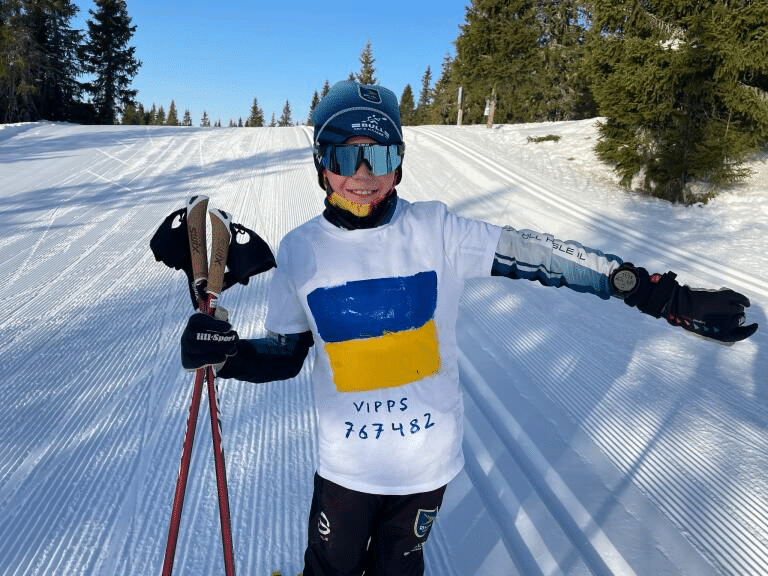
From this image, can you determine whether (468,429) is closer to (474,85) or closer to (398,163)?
(398,163)

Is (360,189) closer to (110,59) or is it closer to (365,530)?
(365,530)

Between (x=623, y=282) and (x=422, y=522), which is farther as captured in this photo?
(x=422, y=522)

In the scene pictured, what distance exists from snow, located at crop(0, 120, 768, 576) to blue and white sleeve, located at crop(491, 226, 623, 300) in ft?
4.94

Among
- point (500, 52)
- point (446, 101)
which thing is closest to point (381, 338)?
point (500, 52)

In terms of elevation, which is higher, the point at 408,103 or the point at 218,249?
the point at 408,103

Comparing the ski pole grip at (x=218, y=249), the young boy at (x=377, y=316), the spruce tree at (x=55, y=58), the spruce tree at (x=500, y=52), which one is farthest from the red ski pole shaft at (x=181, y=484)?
the spruce tree at (x=55, y=58)

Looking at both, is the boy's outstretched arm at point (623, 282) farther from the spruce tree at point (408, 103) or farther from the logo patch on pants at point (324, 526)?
the spruce tree at point (408, 103)

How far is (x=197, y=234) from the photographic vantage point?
1.65 meters

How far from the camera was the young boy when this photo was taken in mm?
1529

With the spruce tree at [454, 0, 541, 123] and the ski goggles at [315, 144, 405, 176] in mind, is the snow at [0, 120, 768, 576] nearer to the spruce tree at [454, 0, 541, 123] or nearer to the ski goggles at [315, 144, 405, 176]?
the ski goggles at [315, 144, 405, 176]

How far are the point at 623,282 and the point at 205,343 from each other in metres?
1.18

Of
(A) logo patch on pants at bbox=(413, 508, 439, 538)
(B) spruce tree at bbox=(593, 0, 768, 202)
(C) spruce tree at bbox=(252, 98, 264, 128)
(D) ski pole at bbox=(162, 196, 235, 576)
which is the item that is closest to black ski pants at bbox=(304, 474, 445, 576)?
(A) logo patch on pants at bbox=(413, 508, 439, 538)

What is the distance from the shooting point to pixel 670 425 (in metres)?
3.45

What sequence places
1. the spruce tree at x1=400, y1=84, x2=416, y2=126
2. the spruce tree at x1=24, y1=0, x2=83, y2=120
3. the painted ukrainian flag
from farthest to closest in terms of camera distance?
the spruce tree at x1=400, y1=84, x2=416, y2=126
the spruce tree at x1=24, y1=0, x2=83, y2=120
the painted ukrainian flag
